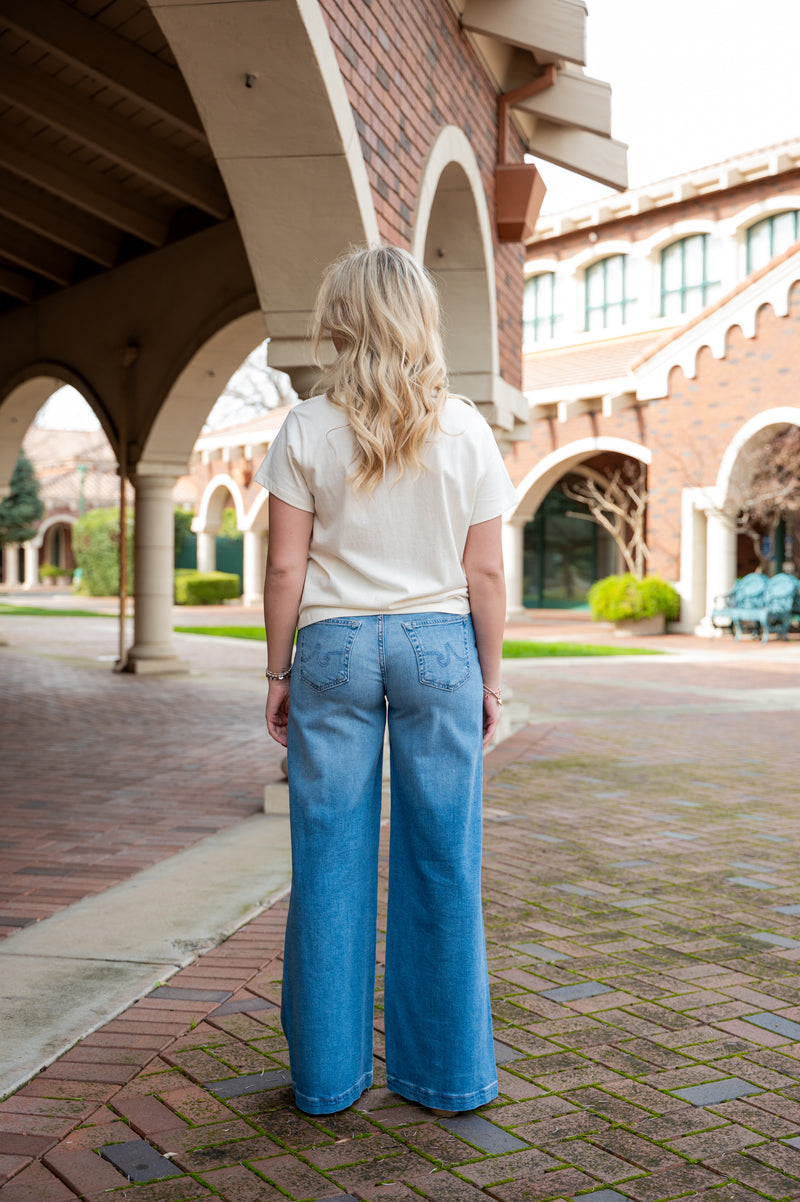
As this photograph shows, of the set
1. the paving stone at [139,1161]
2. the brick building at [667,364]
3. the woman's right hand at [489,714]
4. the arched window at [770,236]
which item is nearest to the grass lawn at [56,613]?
the brick building at [667,364]

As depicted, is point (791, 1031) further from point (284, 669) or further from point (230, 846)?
point (230, 846)

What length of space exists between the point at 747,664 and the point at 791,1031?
1253 centimetres

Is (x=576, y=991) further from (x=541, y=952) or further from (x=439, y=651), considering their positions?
(x=439, y=651)

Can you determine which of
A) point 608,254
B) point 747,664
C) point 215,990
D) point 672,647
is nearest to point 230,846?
point 215,990

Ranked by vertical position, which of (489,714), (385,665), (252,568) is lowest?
(489,714)

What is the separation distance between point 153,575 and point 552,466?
43.4ft

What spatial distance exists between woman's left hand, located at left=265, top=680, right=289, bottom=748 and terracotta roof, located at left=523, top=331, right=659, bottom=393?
20.9 m

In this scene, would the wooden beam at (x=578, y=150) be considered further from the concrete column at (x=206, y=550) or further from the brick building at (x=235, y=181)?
the concrete column at (x=206, y=550)

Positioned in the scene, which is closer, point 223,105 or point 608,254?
point 223,105

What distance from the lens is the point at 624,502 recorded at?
2428cm

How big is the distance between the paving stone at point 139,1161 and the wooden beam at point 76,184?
8.87 metres

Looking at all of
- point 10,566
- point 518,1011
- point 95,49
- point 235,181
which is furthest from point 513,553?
point 10,566

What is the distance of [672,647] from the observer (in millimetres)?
17859

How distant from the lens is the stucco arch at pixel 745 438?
1977 cm
